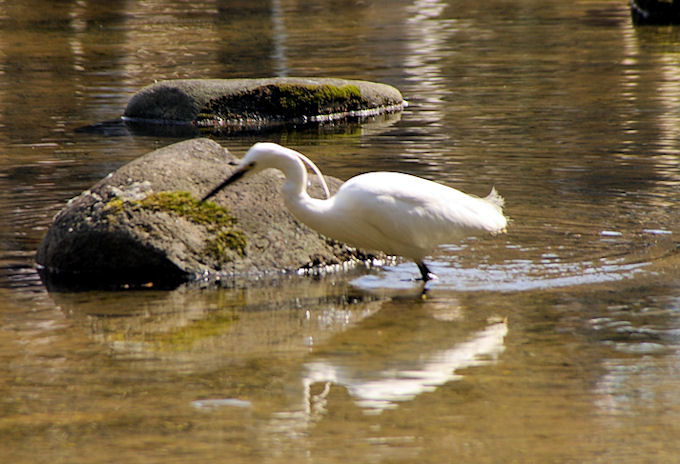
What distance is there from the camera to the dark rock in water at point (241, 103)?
50.4 ft

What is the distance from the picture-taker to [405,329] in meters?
6.57

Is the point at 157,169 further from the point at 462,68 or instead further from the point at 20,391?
the point at 462,68

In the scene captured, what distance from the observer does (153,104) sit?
51.2 ft

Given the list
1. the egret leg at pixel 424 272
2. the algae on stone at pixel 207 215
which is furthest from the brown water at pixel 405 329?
the algae on stone at pixel 207 215

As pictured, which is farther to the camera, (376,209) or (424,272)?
(424,272)

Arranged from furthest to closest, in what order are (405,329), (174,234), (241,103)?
(241,103)
(174,234)
(405,329)

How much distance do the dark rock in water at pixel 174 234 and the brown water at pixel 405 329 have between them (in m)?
0.30

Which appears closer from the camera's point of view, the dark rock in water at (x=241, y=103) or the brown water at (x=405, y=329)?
the brown water at (x=405, y=329)

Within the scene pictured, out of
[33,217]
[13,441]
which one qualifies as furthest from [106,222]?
[13,441]

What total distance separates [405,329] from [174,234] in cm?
210

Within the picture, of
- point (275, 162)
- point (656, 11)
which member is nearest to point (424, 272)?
point (275, 162)

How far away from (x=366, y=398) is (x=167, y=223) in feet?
9.61

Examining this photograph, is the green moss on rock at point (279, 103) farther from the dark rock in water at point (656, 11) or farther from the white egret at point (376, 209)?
the dark rock in water at point (656, 11)

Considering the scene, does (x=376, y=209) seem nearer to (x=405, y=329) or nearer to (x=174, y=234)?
(x=405, y=329)
